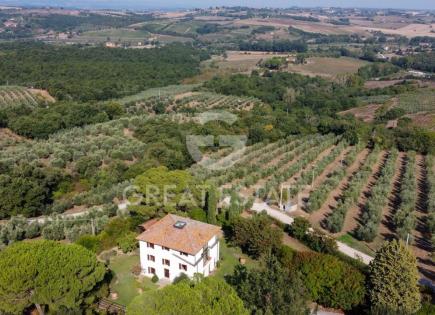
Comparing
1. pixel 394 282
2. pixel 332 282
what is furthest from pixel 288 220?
pixel 394 282

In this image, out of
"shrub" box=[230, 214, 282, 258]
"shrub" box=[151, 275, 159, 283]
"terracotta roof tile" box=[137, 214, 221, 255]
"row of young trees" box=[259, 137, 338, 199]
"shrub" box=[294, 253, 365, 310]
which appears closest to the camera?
"shrub" box=[294, 253, 365, 310]

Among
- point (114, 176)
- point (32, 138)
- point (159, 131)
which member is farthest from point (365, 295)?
point (32, 138)

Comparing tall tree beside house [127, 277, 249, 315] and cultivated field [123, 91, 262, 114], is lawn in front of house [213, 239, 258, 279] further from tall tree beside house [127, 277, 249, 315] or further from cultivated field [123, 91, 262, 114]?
cultivated field [123, 91, 262, 114]

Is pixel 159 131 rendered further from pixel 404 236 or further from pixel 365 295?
pixel 365 295

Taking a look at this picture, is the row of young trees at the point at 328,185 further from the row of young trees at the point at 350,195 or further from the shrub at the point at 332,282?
the shrub at the point at 332,282

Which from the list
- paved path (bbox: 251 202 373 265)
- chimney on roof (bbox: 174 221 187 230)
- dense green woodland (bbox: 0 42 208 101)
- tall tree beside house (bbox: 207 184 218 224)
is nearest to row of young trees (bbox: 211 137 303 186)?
paved path (bbox: 251 202 373 265)

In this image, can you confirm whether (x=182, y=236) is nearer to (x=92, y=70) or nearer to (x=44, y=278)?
(x=44, y=278)

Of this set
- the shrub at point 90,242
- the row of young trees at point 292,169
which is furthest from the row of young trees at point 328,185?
the shrub at point 90,242
